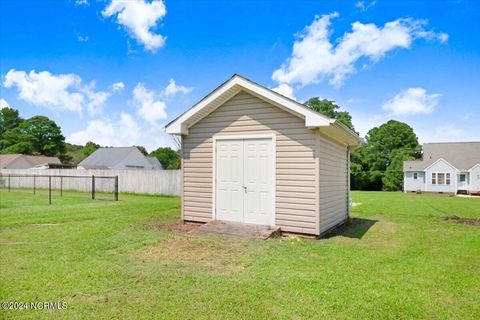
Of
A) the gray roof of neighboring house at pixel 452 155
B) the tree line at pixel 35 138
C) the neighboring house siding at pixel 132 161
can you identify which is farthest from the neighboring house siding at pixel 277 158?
the tree line at pixel 35 138

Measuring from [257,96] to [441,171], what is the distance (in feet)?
107

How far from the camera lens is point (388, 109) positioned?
41.4 metres

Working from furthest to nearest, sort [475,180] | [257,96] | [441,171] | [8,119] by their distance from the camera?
[8,119] → [441,171] → [475,180] → [257,96]

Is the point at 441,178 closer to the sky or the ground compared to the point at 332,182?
closer to the ground

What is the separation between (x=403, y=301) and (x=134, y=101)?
2777 centimetres

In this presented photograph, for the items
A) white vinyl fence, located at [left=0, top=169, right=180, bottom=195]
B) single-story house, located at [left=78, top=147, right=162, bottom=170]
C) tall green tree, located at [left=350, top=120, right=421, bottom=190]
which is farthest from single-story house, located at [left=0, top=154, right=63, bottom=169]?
tall green tree, located at [left=350, top=120, right=421, bottom=190]

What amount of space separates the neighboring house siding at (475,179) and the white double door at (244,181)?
107 feet

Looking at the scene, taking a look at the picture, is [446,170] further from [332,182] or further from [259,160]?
[259,160]

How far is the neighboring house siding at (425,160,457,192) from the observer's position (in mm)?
31594

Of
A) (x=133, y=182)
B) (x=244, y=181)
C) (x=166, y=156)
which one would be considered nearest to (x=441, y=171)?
(x=133, y=182)

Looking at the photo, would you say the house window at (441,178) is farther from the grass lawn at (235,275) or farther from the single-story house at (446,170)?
the grass lawn at (235,275)

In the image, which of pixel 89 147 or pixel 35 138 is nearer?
pixel 35 138

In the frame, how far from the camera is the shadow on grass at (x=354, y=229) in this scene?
7.65m

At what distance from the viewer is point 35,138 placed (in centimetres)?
5244
